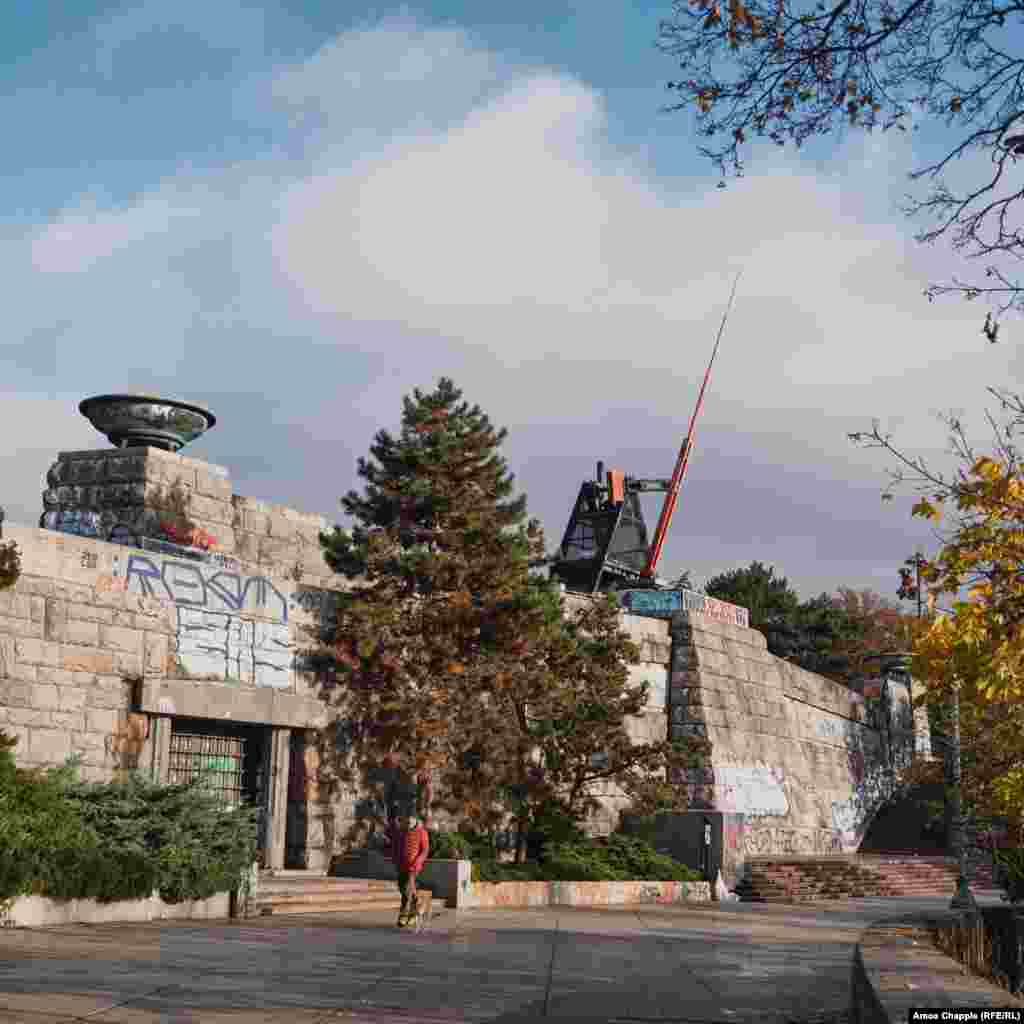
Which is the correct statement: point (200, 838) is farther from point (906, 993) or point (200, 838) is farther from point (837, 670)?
point (837, 670)

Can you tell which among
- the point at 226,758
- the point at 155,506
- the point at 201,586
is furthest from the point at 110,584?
the point at 155,506

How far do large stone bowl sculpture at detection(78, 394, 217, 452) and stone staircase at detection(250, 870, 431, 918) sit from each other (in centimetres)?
872

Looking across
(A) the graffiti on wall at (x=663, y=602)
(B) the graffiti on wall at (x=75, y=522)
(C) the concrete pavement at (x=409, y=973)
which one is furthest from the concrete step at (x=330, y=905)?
(A) the graffiti on wall at (x=663, y=602)

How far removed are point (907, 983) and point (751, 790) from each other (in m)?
28.8

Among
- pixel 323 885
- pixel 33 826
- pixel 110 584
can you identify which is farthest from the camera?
pixel 323 885

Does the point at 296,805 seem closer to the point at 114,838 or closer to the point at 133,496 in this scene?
the point at 133,496

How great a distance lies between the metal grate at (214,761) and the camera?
21.1 meters

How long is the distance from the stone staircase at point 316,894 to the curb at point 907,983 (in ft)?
32.4

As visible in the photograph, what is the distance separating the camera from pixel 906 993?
7012 millimetres

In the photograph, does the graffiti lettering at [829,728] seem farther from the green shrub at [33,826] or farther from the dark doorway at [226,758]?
the green shrub at [33,826]

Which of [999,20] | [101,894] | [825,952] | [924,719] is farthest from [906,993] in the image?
[924,719]

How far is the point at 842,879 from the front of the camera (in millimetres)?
31859

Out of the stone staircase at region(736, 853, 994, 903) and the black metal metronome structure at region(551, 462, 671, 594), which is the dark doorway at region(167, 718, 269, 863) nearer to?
the stone staircase at region(736, 853, 994, 903)

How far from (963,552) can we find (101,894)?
10950 mm
